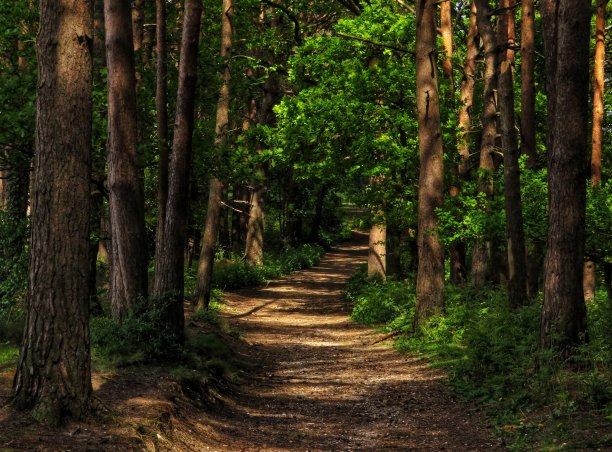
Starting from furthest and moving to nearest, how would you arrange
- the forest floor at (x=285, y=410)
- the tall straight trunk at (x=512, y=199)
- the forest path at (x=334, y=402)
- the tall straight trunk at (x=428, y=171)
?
the tall straight trunk at (x=428, y=171) → the tall straight trunk at (x=512, y=199) → the forest path at (x=334, y=402) → the forest floor at (x=285, y=410)

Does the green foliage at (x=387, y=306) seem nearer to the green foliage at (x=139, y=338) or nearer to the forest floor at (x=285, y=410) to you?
the forest floor at (x=285, y=410)

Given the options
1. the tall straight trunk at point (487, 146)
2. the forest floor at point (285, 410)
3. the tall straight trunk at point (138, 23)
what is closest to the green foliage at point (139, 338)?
the forest floor at point (285, 410)

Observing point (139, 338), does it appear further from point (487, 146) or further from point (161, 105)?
point (487, 146)

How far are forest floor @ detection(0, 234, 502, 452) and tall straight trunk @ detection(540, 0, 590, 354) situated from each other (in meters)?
1.74

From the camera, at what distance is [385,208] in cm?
2103

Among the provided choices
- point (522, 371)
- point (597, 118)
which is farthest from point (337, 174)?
point (522, 371)

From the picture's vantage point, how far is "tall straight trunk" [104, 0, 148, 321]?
39.5 feet

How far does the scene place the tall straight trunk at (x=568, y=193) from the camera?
32.0ft

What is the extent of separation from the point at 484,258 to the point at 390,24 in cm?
706

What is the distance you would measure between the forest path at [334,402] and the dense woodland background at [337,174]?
79 centimetres

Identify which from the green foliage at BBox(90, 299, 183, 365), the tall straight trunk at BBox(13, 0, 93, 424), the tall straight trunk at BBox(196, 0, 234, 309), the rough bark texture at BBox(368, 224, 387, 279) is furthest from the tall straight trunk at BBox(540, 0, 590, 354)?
the rough bark texture at BBox(368, 224, 387, 279)

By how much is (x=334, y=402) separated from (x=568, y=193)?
15.4 ft

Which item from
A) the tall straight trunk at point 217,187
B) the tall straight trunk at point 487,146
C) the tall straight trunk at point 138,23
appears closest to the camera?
the tall straight trunk at point 138,23

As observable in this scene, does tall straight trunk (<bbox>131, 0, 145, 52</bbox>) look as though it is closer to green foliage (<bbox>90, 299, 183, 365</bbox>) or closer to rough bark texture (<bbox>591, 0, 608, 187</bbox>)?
green foliage (<bbox>90, 299, 183, 365</bbox>)
